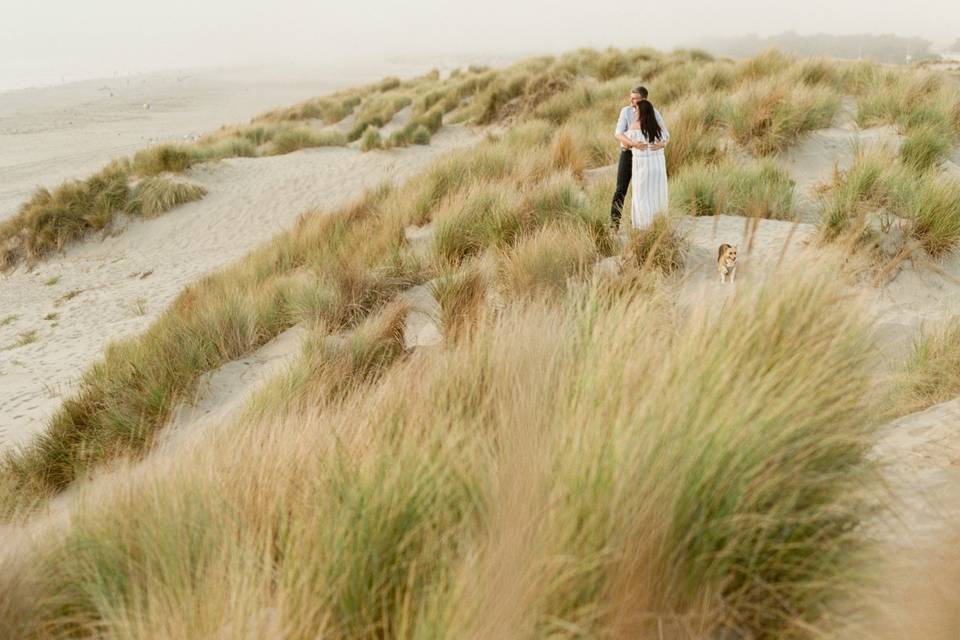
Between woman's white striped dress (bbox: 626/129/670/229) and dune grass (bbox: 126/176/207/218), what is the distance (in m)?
9.61

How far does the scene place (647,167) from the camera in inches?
203

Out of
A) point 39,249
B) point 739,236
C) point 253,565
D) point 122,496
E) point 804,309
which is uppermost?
point 804,309

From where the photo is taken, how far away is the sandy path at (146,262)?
5.86 meters

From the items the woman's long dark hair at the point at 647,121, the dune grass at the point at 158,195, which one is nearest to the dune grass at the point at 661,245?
the woman's long dark hair at the point at 647,121

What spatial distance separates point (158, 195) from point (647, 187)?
9948 millimetres

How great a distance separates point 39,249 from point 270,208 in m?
3.88

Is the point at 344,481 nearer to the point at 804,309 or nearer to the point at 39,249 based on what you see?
the point at 804,309

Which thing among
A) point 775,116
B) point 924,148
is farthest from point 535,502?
point 775,116

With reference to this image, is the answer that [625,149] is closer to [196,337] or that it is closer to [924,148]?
[924,148]

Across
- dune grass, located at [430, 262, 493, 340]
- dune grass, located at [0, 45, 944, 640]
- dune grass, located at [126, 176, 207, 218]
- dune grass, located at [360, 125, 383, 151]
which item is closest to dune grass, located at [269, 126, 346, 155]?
dune grass, located at [360, 125, 383, 151]

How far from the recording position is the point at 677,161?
726 cm

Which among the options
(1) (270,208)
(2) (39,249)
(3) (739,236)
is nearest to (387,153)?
(1) (270,208)

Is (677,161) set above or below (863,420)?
below

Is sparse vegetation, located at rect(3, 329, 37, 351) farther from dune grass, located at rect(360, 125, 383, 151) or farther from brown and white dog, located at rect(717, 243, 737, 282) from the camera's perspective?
dune grass, located at rect(360, 125, 383, 151)
